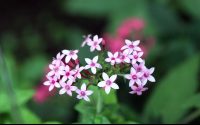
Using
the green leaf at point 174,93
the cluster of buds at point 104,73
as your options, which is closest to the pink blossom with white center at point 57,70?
the cluster of buds at point 104,73

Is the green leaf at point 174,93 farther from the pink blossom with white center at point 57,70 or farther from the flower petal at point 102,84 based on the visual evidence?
the pink blossom with white center at point 57,70

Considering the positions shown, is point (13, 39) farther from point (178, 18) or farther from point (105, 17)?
point (178, 18)

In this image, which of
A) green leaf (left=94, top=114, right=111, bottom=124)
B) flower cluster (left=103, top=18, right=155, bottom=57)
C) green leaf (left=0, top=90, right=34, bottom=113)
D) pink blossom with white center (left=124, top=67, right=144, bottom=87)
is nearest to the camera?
pink blossom with white center (left=124, top=67, right=144, bottom=87)

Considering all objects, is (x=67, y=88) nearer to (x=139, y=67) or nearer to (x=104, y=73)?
(x=104, y=73)

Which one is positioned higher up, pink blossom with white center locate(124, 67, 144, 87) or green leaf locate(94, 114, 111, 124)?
pink blossom with white center locate(124, 67, 144, 87)

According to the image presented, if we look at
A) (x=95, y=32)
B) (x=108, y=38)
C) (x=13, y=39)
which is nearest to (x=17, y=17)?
(x=13, y=39)

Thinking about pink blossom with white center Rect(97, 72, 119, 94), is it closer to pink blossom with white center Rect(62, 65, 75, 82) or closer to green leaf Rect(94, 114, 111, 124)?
pink blossom with white center Rect(62, 65, 75, 82)

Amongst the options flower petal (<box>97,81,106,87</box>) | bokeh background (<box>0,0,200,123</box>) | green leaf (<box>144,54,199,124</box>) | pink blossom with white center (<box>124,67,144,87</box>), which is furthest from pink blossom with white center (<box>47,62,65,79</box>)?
green leaf (<box>144,54,199,124</box>)

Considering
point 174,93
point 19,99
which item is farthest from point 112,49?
point 19,99

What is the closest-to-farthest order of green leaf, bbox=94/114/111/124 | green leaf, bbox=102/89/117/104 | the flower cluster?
1. green leaf, bbox=94/114/111/124
2. green leaf, bbox=102/89/117/104
3. the flower cluster
